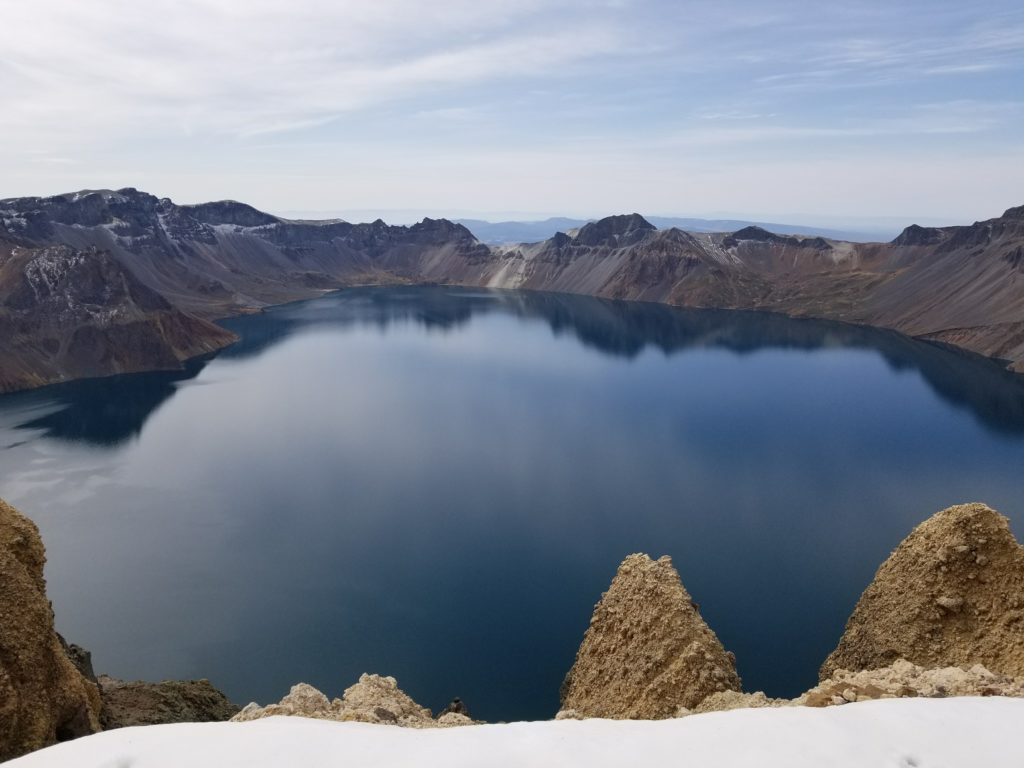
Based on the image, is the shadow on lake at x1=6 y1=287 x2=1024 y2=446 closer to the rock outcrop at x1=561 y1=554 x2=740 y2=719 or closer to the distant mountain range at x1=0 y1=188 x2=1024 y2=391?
the distant mountain range at x1=0 y1=188 x2=1024 y2=391

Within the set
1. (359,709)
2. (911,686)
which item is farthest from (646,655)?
(359,709)

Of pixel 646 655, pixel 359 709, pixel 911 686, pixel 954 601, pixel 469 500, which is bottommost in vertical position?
pixel 469 500

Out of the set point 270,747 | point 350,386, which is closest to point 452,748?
point 270,747

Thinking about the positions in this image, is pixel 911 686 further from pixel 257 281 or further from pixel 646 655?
pixel 257 281

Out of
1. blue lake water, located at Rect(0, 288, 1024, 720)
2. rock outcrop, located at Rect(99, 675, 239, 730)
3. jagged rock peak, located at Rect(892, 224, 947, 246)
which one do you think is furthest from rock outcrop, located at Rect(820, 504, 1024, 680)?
jagged rock peak, located at Rect(892, 224, 947, 246)

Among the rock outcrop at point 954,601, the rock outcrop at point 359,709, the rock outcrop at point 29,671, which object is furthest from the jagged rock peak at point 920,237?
the rock outcrop at point 29,671

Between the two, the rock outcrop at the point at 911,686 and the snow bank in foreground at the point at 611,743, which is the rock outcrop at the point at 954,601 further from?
the snow bank in foreground at the point at 611,743
